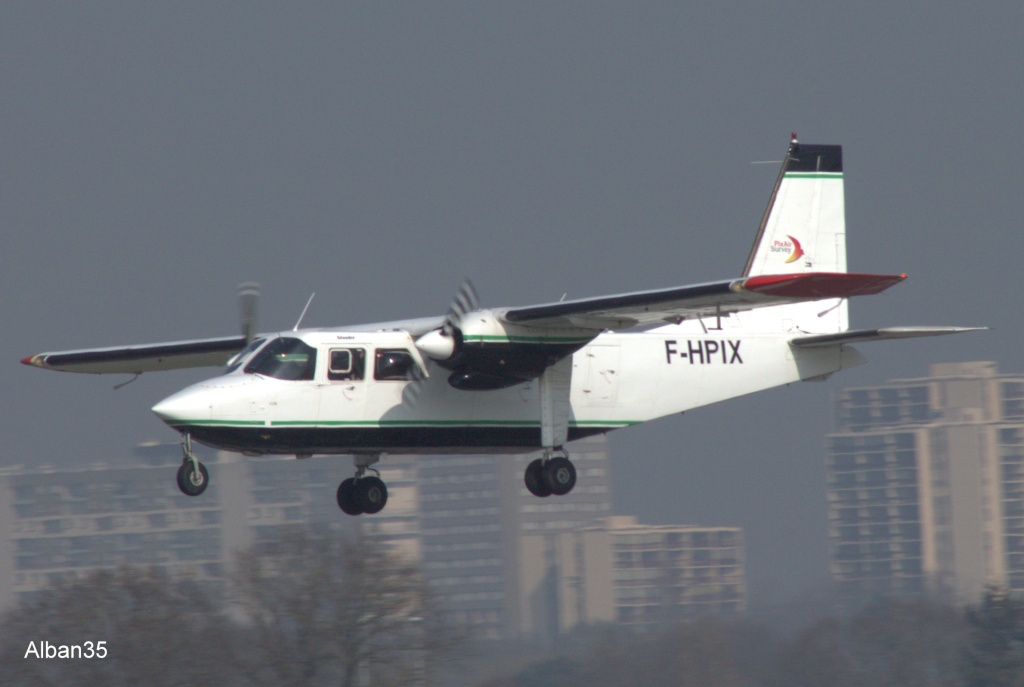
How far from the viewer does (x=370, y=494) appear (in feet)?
73.0

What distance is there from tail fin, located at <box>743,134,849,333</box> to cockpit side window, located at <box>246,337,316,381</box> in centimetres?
797

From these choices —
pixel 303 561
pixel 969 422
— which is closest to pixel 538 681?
pixel 303 561

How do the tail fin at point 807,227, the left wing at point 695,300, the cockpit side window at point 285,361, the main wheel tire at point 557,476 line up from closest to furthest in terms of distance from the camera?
the left wing at point 695,300, the cockpit side window at point 285,361, the main wheel tire at point 557,476, the tail fin at point 807,227

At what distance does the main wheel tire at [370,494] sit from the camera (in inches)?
874

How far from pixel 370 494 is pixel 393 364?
2.67 meters

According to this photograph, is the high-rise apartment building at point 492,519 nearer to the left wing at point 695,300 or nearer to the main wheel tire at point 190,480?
the left wing at point 695,300

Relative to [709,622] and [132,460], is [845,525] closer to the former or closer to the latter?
[132,460]

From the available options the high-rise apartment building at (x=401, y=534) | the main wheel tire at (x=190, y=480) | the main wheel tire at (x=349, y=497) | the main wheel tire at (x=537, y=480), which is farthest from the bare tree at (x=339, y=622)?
the high-rise apartment building at (x=401, y=534)

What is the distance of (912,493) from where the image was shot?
136 m

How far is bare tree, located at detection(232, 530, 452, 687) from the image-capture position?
38188mm

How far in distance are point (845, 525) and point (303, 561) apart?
351 feet

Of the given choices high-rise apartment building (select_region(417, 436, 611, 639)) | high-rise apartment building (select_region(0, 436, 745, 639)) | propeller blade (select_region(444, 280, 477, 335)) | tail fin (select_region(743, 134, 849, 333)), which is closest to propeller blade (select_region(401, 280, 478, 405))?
propeller blade (select_region(444, 280, 477, 335))

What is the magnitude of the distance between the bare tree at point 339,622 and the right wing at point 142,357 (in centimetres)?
1607

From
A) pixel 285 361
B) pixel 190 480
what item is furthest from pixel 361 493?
pixel 190 480
